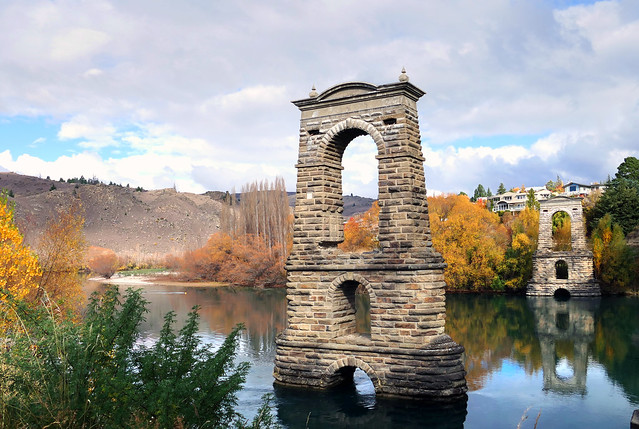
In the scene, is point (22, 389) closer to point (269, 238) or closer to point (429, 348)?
point (429, 348)

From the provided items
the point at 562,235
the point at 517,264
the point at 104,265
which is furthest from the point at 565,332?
the point at 104,265

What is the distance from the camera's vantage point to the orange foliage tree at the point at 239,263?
1992 inches

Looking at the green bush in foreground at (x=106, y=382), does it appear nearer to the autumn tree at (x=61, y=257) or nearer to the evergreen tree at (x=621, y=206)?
the autumn tree at (x=61, y=257)

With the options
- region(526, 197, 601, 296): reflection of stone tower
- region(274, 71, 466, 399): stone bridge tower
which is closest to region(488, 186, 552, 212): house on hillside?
region(526, 197, 601, 296): reflection of stone tower

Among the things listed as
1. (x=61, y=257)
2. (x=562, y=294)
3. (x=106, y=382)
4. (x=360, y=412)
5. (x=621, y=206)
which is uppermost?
(x=621, y=206)

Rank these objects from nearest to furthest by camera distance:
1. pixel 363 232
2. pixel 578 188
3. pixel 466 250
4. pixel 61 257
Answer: pixel 61 257
pixel 466 250
pixel 363 232
pixel 578 188

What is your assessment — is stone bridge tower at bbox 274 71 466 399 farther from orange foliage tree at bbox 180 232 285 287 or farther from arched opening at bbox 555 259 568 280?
orange foliage tree at bbox 180 232 285 287

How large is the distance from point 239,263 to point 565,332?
33.5 meters

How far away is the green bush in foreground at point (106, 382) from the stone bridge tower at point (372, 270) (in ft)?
20.8

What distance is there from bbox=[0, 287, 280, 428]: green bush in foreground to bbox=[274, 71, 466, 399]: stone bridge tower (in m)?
6.33

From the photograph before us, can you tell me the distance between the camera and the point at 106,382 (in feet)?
19.7

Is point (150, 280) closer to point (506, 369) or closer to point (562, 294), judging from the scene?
point (562, 294)

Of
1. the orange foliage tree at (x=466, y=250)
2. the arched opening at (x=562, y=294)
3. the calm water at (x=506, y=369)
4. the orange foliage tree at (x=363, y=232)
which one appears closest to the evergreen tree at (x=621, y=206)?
the arched opening at (x=562, y=294)

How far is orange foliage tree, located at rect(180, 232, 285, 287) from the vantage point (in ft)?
166
